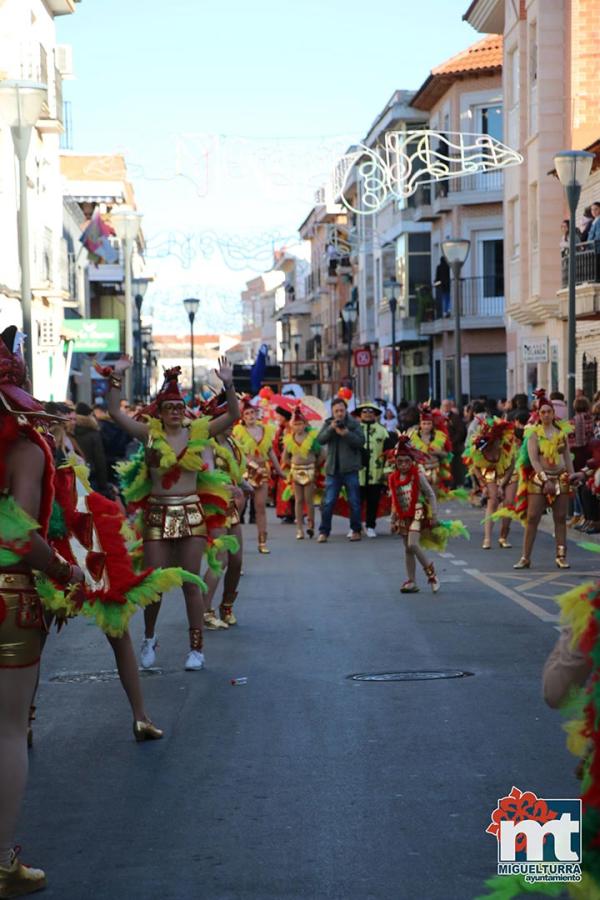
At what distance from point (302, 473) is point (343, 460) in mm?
626

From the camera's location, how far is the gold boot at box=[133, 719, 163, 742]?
8.20 m

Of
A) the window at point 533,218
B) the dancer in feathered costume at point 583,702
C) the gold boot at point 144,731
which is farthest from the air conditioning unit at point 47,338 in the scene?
the dancer in feathered costume at point 583,702

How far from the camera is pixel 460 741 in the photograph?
26.3 feet

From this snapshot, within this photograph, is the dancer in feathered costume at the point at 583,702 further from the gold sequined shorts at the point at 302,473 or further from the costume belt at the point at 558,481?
the gold sequined shorts at the point at 302,473

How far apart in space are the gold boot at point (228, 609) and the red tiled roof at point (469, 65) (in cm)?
3943

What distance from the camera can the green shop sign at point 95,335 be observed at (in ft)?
135

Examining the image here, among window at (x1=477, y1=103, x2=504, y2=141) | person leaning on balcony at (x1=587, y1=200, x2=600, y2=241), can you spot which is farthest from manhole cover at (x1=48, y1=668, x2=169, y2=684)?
window at (x1=477, y1=103, x2=504, y2=141)

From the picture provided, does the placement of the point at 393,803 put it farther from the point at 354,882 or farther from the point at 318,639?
the point at 318,639

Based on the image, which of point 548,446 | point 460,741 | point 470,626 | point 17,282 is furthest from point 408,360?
point 460,741

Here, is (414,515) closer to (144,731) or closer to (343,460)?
(343,460)

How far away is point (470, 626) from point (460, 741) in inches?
171

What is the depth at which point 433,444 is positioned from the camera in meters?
20.3
